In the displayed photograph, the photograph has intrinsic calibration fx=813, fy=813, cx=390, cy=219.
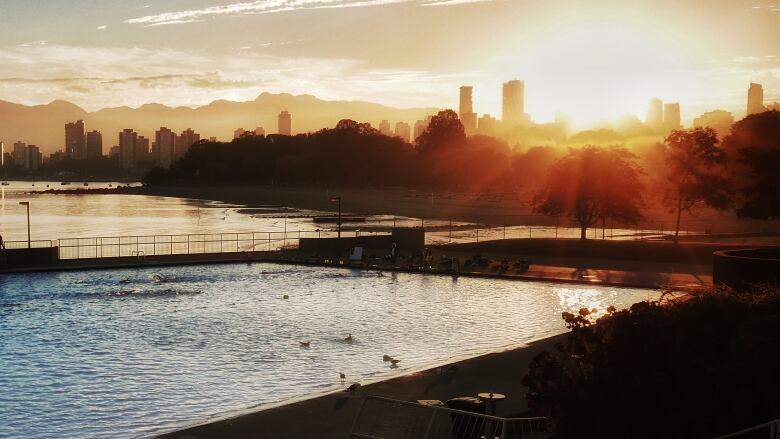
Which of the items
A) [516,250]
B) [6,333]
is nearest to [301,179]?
[516,250]

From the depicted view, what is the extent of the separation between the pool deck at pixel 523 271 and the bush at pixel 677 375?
27.2 meters

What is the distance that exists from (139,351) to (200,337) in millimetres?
2667

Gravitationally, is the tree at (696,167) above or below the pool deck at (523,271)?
above

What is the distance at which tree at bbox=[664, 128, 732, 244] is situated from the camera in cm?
5462

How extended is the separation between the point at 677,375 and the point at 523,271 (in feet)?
107

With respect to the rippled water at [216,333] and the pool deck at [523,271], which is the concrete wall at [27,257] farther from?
the rippled water at [216,333]

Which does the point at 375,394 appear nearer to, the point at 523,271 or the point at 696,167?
the point at 523,271

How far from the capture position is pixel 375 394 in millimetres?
18234

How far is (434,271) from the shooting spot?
45094 millimetres

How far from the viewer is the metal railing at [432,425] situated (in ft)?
39.6

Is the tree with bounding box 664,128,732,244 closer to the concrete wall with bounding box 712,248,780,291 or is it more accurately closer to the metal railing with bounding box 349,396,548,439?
the concrete wall with bounding box 712,248,780,291

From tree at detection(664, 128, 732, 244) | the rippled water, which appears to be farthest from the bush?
tree at detection(664, 128, 732, 244)

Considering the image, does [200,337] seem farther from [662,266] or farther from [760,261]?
[662,266]

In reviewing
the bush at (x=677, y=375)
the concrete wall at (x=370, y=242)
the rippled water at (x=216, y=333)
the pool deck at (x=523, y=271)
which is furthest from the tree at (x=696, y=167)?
the bush at (x=677, y=375)
